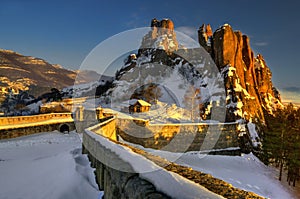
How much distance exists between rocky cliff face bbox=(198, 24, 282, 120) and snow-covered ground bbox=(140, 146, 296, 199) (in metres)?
20.5

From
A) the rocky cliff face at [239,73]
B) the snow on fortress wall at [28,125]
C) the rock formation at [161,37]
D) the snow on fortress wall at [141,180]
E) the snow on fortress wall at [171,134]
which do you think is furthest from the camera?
the rock formation at [161,37]

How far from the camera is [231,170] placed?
20781 millimetres

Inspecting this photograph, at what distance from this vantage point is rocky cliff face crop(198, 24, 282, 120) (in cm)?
4510

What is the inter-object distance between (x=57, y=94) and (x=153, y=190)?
7123 cm

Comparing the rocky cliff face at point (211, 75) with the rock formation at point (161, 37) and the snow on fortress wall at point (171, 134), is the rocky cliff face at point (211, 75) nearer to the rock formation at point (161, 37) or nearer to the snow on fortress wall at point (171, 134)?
the rock formation at point (161, 37)

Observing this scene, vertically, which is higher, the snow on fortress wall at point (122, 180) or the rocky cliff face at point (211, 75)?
the rocky cliff face at point (211, 75)

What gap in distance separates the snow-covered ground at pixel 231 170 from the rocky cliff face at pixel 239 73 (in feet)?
67.4

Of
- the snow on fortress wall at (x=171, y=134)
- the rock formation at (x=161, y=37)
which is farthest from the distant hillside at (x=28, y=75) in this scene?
the snow on fortress wall at (x=171, y=134)

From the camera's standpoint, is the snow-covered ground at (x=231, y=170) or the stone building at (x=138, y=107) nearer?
the snow-covered ground at (x=231, y=170)

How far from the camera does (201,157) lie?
21641 millimetres

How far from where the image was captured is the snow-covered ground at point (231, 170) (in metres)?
17.6

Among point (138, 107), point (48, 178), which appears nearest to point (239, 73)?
point (138, 107)

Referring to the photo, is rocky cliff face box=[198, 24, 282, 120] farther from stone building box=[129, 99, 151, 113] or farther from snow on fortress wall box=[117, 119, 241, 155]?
snow on fortress wall box=[117, 119, 241, 155]

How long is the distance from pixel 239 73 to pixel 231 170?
38.0 meters
